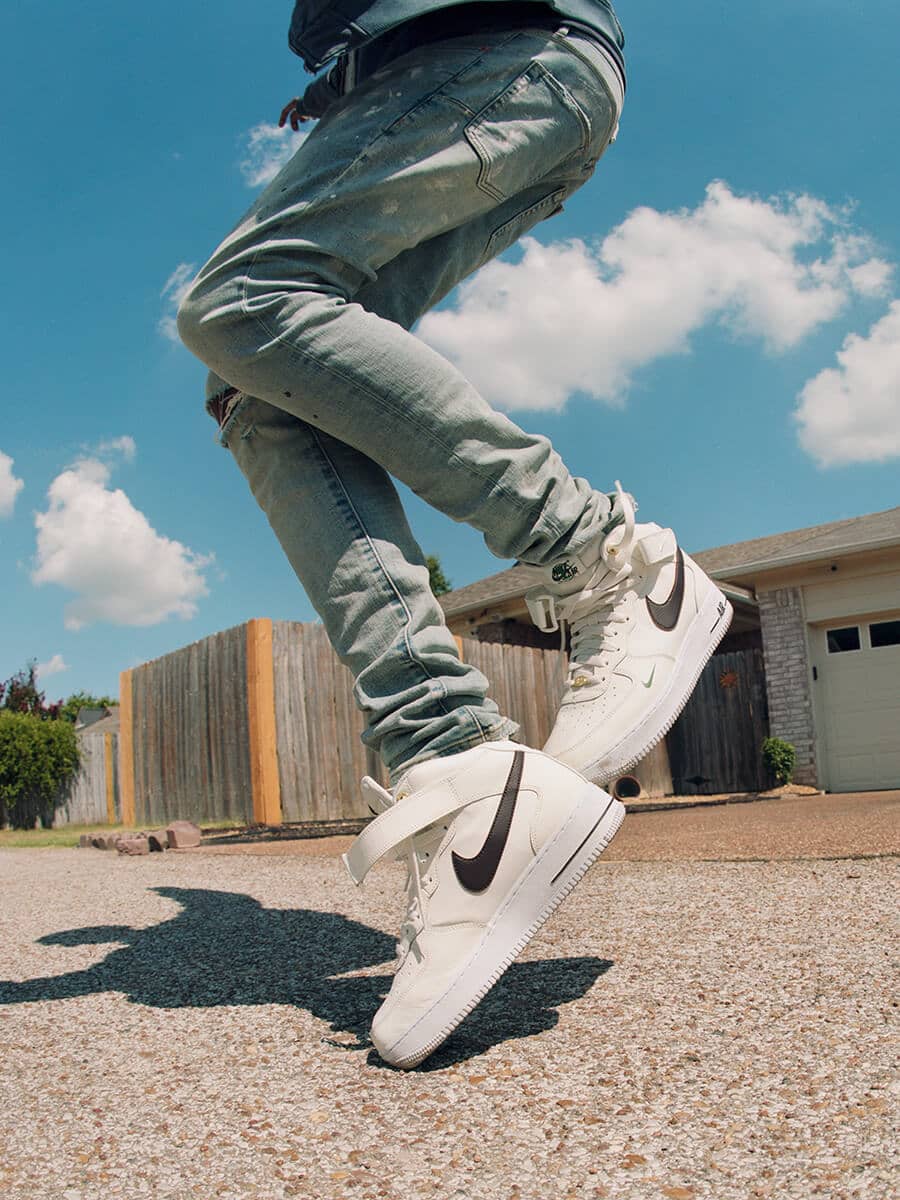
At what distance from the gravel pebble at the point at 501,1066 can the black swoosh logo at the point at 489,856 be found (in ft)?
0.60

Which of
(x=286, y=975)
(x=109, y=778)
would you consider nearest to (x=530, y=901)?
(x=286, y=975)

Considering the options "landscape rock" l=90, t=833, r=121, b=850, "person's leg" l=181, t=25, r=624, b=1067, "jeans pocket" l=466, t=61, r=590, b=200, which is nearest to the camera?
"person's leg" l=181, t=25, r=624, b=1067

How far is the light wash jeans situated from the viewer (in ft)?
4.20

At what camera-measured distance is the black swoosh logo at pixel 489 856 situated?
3.92 ft

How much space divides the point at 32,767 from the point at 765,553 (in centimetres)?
1096

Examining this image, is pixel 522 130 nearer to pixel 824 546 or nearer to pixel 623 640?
pixel 623 640

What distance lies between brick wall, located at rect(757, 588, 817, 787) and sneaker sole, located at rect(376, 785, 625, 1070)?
34.7ft

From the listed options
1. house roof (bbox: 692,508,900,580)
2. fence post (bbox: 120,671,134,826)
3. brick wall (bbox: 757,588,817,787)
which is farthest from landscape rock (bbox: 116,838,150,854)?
brick wall (bbox: 757,588,817,787)

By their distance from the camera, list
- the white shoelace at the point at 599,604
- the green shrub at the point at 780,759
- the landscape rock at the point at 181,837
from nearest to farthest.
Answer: the white shoelace at the point at 599,604, the landscape rock at the point at 181,837, the green shrub at the point at 780,759

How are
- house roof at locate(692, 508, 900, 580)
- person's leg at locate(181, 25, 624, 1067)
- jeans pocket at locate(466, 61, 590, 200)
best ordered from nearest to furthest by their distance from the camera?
1. person's leg at locate(181, 25, 624, 1067)
2. jeans pocket at locate(466, 61, 590, 200)
3. house roof at locate(692, 508, 900, 580)

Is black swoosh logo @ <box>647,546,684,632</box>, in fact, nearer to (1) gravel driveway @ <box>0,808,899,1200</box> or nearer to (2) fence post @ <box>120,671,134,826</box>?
(1) gravel driveway @ <box>0,808,899,1200</box>

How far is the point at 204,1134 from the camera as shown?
0.86m

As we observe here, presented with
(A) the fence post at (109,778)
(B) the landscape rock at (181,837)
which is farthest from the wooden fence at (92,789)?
(B) the landscape rock at (181,837)

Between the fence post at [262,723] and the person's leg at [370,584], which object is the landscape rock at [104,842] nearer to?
the fence post at [262,723]
